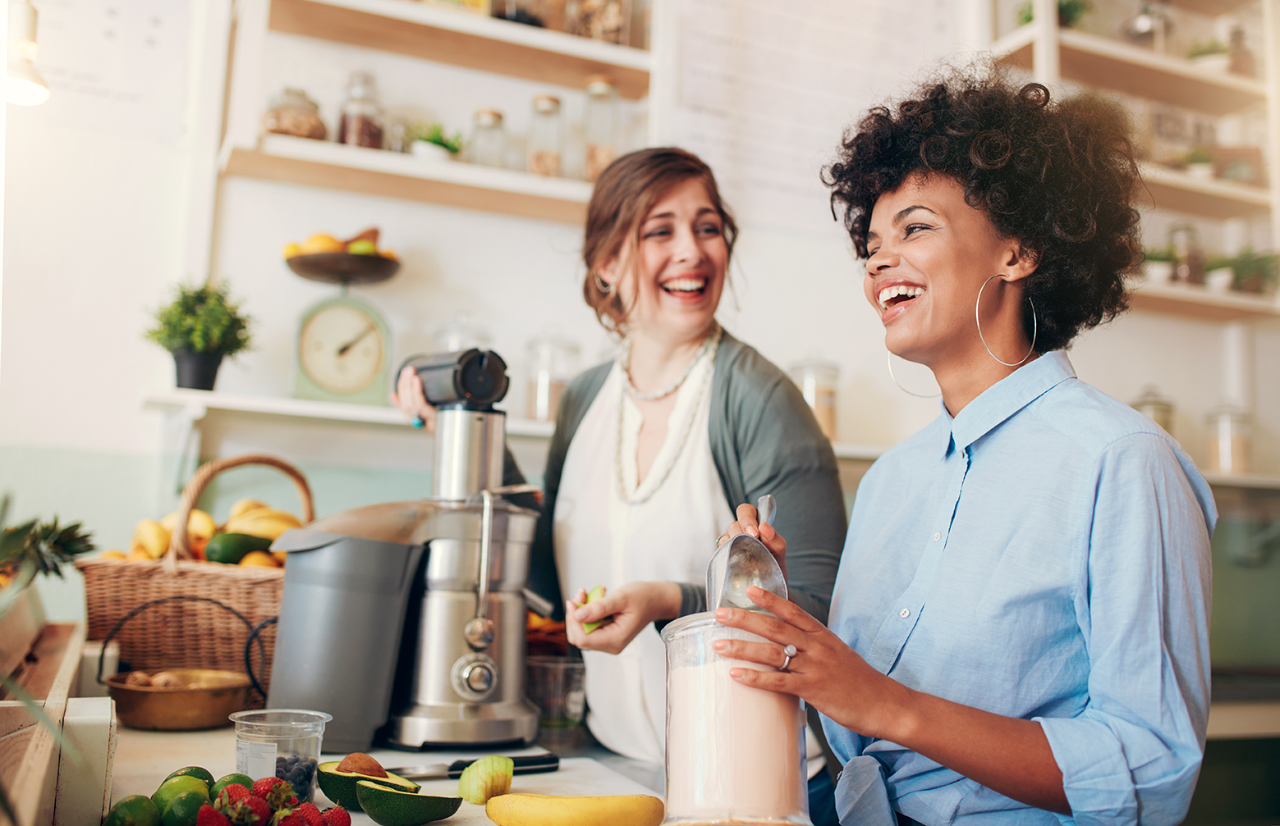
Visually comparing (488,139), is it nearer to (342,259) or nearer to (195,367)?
(342,259)

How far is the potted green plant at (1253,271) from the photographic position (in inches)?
106

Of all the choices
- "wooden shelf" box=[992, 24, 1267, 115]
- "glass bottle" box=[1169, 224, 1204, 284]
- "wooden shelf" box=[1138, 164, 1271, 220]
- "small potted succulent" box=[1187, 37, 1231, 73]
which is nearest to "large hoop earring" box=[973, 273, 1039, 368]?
"wooden shelf" box=[992, 24, 1267, 115]

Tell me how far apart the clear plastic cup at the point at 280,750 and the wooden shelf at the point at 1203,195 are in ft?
8.25

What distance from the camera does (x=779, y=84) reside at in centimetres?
247

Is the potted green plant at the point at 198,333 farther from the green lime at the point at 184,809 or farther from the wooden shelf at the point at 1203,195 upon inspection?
the wooden shelf at the point at 1203,195

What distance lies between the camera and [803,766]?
0.68 meters

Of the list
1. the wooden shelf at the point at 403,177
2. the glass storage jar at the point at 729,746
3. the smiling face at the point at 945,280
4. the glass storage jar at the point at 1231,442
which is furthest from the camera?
the glass storage jar at the point at 1231,442

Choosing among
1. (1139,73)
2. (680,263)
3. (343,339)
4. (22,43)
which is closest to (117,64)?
(343,339)

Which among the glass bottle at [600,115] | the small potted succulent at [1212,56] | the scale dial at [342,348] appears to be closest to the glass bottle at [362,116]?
the scale dial at [342,348]

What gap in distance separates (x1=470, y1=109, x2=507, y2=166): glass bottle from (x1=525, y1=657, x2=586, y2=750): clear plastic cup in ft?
4.05

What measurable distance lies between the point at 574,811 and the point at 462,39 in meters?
1.77

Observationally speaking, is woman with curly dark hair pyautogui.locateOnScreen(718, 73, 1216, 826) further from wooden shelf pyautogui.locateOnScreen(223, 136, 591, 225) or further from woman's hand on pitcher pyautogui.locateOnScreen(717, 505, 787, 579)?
wooden shelf pyautogui.locateOnScreen(223, 136, 591, 225)

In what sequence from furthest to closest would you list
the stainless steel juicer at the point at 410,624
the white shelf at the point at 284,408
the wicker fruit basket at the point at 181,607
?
the white shelf at the point at 284,408 → the wicker fruit basket at the point at 181,607 → the stainless steel juicer at the point at 410,624

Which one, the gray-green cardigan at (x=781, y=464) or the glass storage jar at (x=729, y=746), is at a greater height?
the gray-green cardigan at (x=781, y=464)
